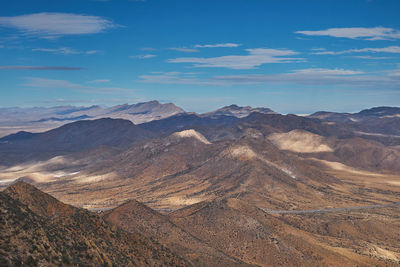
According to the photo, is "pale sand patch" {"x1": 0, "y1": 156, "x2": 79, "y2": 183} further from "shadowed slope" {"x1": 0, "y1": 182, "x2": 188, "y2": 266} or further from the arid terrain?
"shadowed slope" {"x1": 0, "y1": 182, "x2": 188, "y2": 266}

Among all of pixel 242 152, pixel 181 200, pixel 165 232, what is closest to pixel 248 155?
pixel 242 152

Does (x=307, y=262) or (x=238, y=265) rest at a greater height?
(x=238, y=265)

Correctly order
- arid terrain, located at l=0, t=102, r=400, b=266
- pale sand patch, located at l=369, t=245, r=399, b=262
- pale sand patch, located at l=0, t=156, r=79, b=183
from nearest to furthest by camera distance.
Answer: arid terrain, located at l=0, t=102, r=400, b=266 → pale sand patch, located at l=369, t=245, r=399, b=262 → pale sand patch, located at l=0, t=156, r=79, b=183

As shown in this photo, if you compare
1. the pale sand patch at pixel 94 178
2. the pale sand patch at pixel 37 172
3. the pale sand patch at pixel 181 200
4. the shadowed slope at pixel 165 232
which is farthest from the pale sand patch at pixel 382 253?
the pale sand patch at pixel 37 172

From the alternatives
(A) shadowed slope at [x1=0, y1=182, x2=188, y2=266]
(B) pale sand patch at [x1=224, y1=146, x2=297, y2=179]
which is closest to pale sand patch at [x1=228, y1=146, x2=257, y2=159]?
(B) pale sand patch at [x1=224, y1=146, x2=297, y2=179]

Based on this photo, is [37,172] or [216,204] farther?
[37,172]

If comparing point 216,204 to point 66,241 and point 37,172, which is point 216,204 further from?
point 37,172

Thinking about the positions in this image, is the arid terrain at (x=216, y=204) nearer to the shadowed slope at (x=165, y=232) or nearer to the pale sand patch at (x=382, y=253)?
the shadowed slope at (x=165, y=232)

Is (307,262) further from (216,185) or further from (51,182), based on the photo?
(51,182)

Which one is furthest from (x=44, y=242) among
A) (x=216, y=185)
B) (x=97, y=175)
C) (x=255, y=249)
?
(x=97, y=175)
